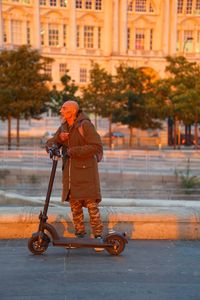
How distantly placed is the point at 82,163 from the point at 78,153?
188 millimetres

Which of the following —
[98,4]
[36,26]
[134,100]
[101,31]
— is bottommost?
[134,100]

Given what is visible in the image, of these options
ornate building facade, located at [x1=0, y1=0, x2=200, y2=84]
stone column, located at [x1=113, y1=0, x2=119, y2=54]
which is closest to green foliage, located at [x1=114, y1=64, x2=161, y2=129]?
ornate building facade, located at [x1=0, y1=0, x2=200, y2=84]

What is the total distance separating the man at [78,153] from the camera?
490cm

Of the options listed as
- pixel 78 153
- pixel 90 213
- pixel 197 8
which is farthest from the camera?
pixel 197 8

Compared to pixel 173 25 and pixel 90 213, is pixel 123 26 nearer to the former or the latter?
pixel 173 25

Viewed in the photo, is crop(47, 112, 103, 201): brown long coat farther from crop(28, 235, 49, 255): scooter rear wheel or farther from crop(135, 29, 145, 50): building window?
crop(135, 29, 145, 50): building window

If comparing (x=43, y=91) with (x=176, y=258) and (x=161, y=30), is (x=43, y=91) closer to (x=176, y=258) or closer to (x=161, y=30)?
(x=176, y=258)

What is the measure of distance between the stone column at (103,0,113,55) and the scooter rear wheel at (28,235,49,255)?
212 feet

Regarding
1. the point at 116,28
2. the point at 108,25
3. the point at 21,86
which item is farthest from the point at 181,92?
the point at 108,25

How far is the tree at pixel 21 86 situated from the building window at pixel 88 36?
3809cm

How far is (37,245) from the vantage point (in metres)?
5.00

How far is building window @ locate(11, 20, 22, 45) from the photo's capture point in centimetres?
6462

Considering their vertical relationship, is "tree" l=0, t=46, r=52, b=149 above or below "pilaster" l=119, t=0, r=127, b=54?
below

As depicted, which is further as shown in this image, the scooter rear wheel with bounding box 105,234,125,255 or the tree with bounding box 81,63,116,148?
the tree with bounding box 81,63,116,148
